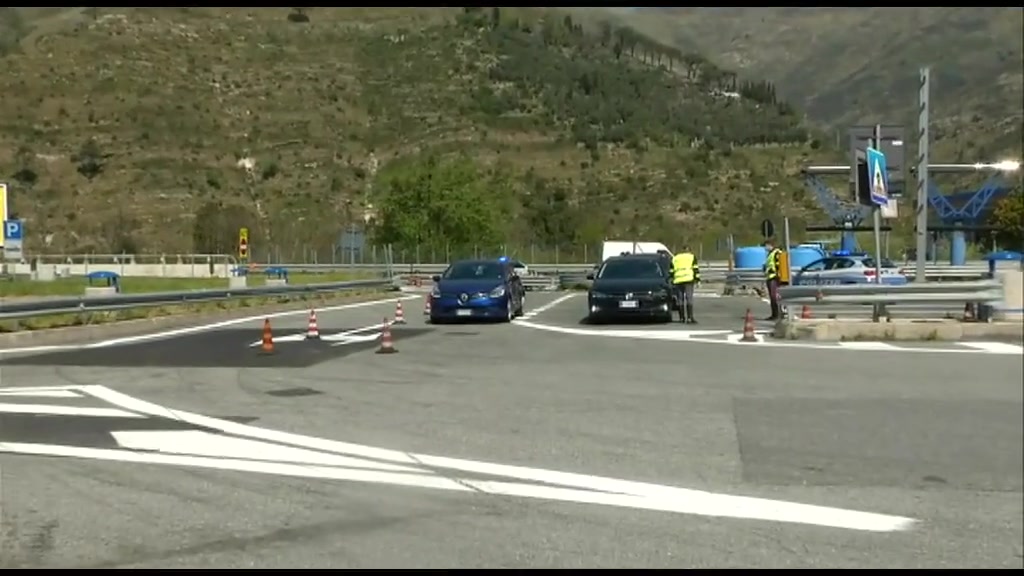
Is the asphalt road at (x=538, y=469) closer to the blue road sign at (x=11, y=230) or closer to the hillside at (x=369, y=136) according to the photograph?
the blue road sign at (x=11, y=230)

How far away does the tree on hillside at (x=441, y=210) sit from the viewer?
69188 mm

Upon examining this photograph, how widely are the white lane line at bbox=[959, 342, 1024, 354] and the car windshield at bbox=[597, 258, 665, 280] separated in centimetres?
1921

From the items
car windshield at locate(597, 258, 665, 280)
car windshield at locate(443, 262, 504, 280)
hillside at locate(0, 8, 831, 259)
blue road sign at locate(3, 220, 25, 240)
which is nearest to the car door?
car windshield at locate(597, 258, 665, 280)

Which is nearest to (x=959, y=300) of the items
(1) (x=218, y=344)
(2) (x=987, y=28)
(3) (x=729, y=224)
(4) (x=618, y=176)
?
(2) (x=987, y=28)

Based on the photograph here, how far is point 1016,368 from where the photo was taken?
Result: 402 centimetres

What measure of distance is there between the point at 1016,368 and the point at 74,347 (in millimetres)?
18833

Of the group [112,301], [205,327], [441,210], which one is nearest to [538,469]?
[112,301]

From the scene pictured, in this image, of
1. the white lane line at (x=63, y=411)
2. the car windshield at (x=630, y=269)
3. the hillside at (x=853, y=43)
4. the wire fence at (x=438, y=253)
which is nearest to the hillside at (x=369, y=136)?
the wire fence at (x=438, y=253)

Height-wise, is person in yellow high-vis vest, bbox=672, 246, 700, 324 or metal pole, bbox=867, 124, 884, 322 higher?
metal pole, bbox=867, 124, 884, 322

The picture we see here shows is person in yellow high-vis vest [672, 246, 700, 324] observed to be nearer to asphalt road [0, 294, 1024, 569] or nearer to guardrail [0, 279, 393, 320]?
asphalt road [0, 294, 1024, 569]

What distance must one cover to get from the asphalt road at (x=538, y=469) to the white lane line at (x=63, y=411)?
2.4 inches

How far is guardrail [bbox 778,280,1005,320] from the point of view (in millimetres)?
4835

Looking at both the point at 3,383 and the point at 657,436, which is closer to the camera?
the point at 657,436
